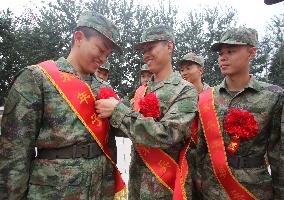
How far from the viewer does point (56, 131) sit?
96.7 inches

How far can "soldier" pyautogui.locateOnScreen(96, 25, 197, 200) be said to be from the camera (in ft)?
8.88

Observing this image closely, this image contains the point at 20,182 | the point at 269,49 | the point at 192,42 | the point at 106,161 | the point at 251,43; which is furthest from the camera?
the point at 269,49

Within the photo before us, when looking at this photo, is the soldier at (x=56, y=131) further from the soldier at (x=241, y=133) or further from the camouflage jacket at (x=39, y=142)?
the soldier at (x=241, y=133)

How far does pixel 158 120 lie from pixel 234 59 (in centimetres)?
96

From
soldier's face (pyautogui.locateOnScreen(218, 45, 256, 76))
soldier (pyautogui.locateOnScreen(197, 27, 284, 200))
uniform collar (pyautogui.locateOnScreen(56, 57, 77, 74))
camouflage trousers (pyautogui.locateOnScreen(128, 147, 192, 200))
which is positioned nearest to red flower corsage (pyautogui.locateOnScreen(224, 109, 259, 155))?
soldier (pyautogui.locateOnScreen(197, 27, 284, 200))

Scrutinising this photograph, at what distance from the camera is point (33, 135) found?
2430 mm

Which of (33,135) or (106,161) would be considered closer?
(33,135)

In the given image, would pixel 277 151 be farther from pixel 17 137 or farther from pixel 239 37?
pixel 17 137

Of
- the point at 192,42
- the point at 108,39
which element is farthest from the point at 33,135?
the point at 192,42

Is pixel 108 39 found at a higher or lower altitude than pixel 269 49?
lower

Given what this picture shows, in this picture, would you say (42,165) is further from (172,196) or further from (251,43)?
(251,43)

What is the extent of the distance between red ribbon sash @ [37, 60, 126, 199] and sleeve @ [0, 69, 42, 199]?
21 cm

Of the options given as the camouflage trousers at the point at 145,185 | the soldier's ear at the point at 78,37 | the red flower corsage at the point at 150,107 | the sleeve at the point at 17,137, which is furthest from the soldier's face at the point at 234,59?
the sleeve at the point at 17,137

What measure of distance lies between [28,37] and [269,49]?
16.9 meters
